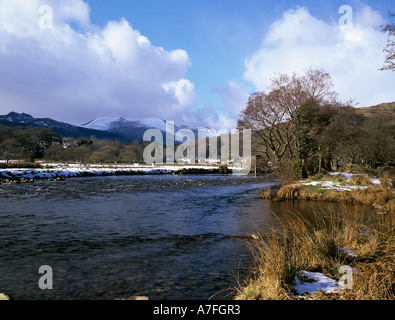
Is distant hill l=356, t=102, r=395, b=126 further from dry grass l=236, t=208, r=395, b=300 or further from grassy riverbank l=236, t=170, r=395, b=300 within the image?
dry grass l=236, t=208, r=395, b=300

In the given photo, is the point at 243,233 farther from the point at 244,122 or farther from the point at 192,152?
the point at 192,152

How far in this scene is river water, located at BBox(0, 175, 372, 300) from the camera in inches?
235

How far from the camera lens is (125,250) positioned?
8.75 m

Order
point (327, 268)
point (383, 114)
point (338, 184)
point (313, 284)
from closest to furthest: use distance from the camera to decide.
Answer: point (313, 284), point (327, 268), point (338, 184), point (383, 114)

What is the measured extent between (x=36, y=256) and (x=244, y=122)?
76.6ft

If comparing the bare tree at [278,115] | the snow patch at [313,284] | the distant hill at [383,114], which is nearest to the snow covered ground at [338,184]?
the bare tree at [278,115]

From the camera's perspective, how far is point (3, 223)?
1227 centimetres

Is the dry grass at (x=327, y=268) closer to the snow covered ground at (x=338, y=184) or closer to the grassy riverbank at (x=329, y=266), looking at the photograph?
the grassy riverbank at (x=329, y=266)

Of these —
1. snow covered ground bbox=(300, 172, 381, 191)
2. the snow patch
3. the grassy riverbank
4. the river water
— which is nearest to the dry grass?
the grassy riverbank

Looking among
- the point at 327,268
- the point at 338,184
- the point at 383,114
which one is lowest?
the point at 327,268

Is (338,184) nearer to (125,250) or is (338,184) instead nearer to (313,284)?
(125,250)

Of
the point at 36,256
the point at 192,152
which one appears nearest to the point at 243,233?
the point at 36,256

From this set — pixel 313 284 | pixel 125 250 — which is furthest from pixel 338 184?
pixel 313 284

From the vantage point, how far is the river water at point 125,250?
5973mm
